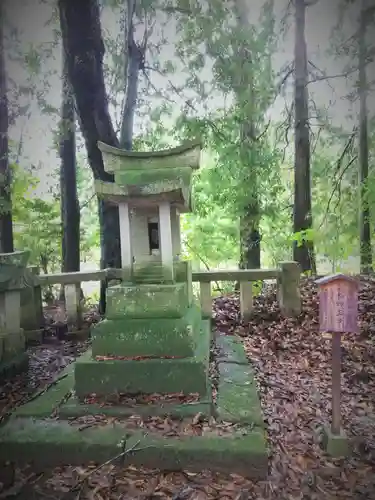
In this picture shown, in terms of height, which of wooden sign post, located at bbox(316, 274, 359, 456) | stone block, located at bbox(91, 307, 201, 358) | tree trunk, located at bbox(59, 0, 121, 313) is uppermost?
tree trunk, located at bbox(59, 0, 121, 313)

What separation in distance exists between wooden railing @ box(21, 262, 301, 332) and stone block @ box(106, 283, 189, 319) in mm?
1925

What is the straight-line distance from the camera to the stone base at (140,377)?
315cm

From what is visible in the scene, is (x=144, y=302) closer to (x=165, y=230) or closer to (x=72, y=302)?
(x=165, y=230)

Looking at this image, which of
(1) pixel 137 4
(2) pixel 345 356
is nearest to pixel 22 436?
(2) pixel 345 356

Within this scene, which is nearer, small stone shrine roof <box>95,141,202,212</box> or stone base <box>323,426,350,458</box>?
stone base <box>323,426,350,458</box>

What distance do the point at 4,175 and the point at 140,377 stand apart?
5.91m

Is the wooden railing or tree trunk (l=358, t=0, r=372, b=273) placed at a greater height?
tree trunk (l=358, t=0, r=372, b=273)

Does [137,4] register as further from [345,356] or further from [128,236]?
[345,356]

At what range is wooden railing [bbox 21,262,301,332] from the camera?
5176 mm

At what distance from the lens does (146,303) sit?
335cm

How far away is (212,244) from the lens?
10.2 metres

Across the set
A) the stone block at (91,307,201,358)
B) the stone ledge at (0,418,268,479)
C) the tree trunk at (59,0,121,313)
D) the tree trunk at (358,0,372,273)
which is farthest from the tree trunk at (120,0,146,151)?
the stone ledge at (0,418,268,479)

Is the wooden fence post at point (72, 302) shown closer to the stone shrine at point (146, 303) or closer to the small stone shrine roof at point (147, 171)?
the stone shrine at point (146, 303)

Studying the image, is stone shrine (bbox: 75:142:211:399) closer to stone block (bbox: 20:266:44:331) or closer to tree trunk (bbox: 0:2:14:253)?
stone block (bbox: 20:266:44:331)
